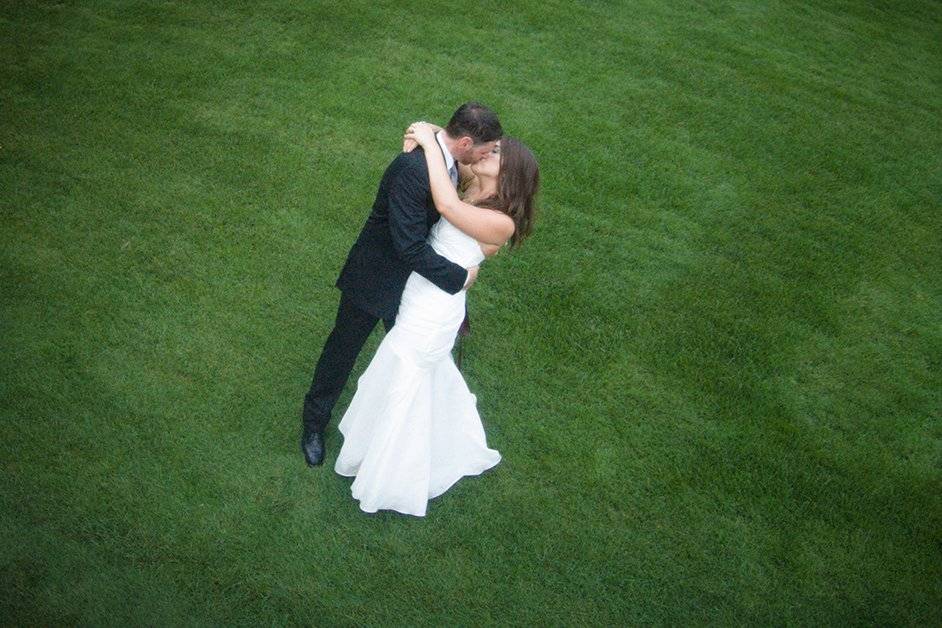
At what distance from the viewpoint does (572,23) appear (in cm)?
738

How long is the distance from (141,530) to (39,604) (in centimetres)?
48

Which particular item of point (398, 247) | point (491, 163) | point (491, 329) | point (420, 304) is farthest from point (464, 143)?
point (491, 329)

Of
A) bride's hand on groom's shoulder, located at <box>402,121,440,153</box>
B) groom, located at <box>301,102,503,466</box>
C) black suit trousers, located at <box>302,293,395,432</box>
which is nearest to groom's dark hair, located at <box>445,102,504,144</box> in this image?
groom, located at <box>301,102,503,466</box>

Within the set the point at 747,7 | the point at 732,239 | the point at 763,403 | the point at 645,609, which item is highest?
the point at 747,7

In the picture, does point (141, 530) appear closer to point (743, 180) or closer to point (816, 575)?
point (816, 575)

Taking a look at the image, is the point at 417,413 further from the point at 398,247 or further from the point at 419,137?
the point at 419,137

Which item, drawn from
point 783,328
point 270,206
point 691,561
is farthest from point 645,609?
point 270,206

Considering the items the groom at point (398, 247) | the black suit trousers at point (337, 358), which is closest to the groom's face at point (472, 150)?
the groom at point (398, 247)

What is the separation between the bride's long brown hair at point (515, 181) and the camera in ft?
9.30

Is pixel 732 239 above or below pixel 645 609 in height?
above

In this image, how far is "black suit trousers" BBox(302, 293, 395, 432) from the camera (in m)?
3.18

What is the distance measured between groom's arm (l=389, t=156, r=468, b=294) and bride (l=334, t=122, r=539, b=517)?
66 mm

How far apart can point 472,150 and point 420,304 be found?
2.38 feet

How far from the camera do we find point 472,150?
2.82m
